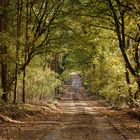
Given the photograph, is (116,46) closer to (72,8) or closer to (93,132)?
(72,8)

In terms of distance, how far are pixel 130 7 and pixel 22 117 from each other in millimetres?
10189

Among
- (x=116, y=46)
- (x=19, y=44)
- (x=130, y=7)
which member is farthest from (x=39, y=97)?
(x=130, y=7)

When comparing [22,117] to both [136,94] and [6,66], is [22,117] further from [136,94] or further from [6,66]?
[136,94]

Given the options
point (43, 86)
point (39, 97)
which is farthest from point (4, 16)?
point (39, 97)

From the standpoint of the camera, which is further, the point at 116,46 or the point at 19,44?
the point at 116,46

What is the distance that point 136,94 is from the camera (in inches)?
1459

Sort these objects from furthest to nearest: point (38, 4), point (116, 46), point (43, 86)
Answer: point (43, 86), point (116, 46), point (38, 4)

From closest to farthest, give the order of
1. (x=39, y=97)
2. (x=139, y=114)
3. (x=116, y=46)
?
(x=139, y=114) < (x=116, y=46) < (x=39, y=97)

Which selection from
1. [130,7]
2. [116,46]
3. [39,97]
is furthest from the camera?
[39,97]

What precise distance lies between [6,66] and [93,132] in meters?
16.1

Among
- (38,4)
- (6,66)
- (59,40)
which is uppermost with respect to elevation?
(38,4)

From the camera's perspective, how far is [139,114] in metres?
30.0

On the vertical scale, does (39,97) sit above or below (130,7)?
below

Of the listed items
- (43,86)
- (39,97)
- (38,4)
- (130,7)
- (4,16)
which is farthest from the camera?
(39,97)
